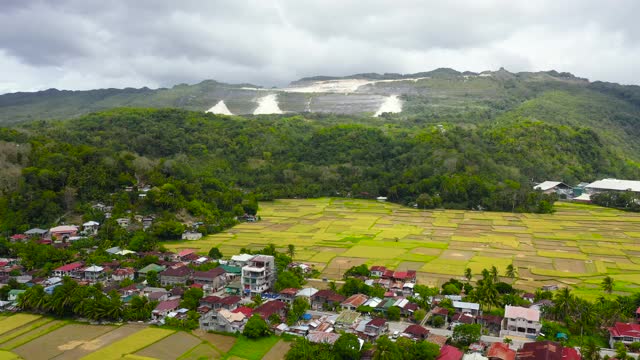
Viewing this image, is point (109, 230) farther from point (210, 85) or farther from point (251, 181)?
point (210, 85)

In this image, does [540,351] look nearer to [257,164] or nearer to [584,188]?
[584,188]

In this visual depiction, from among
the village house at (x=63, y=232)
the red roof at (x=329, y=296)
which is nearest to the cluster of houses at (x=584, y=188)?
the red roof at (x=329, y=296)

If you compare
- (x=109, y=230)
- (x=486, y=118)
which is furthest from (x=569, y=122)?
(x=109, y=230)

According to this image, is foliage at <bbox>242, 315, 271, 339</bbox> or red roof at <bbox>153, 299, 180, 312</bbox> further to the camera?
red roof at <bbox>153, 299, 180, 312</bbox>

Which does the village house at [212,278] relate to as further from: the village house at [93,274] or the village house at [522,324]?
the village house at [522,324]

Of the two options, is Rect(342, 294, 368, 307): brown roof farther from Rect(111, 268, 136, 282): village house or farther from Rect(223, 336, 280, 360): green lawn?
Rect(111, 268, 136, 282): village house

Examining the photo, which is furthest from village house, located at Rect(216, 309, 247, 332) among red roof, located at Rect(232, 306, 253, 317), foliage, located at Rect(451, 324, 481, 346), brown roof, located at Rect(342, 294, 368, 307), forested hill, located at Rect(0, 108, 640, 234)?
forested hill, located at Rect(0, 108, 640, 234)
